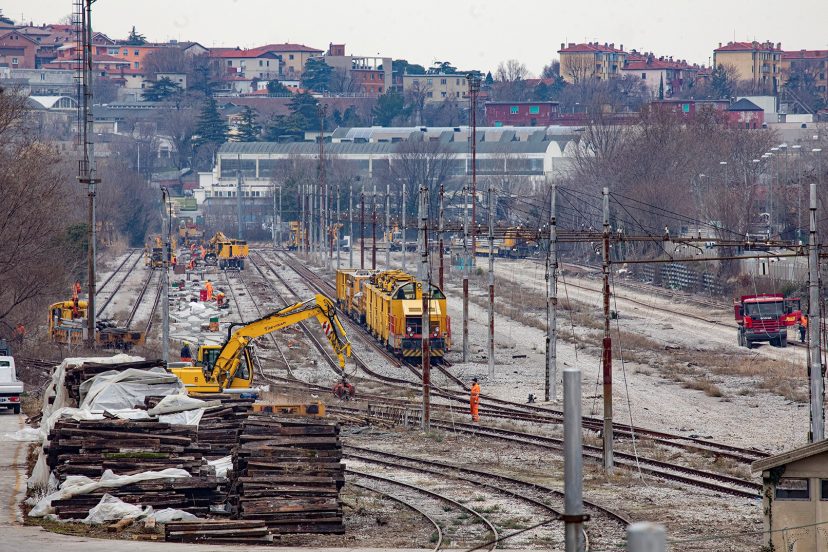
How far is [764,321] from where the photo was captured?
53.6m

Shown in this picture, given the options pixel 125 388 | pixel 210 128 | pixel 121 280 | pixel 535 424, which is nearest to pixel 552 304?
pixel 535 424

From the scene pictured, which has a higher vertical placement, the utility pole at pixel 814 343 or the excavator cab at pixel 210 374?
the utility pole at pixel 814 343

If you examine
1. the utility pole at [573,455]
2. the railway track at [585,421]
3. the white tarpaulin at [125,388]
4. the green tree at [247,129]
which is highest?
the green tree at [247,129]

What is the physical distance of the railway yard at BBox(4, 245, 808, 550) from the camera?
24594 mm

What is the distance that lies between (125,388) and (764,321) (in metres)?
31.4

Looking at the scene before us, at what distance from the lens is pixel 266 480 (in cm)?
2388

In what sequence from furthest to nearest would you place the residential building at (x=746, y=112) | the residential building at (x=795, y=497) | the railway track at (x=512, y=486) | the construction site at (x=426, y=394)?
1. the residential building at (x=746, y=112)
2. the railway track at (x=512, y=486)
3. the construction site at (x=426, y=394)
4. the residential building at (x=795, y=497)

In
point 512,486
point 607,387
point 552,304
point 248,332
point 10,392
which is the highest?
point 552,304

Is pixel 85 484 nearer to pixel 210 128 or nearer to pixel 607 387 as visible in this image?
pixel 607 387

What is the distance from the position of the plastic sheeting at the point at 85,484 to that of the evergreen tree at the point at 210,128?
167 meters

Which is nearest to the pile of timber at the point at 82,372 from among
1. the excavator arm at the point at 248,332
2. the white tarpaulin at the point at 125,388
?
the white tarpaulin at the point at 125,388

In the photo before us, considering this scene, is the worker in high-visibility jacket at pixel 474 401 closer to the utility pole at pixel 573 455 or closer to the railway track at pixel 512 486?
the railway track at pixel 512 486

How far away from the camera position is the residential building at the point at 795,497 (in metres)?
20.9

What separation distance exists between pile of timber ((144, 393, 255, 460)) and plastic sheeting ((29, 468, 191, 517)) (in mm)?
2318
